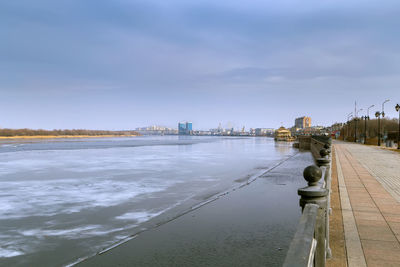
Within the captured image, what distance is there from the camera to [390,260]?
460 cm

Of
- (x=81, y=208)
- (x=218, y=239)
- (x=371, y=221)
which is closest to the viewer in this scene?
(x=371, y=221)

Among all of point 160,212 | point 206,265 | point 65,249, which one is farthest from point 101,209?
point 206,265

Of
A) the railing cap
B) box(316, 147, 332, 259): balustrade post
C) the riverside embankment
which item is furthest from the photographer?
the riverside embankment

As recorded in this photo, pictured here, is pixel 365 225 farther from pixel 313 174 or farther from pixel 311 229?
pixel 311 229

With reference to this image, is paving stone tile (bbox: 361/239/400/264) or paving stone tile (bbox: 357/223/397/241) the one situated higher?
paving stone tile (bbox: 357/223/397/241)

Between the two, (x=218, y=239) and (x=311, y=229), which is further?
(x=218, y=239)

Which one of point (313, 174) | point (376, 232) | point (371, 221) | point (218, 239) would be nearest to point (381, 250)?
point (376, 232)

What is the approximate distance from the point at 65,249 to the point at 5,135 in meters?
216

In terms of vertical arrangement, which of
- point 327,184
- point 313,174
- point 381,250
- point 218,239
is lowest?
point 218,239

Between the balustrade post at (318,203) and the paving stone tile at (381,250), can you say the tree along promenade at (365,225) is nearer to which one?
the paving stone tile at (381,250)

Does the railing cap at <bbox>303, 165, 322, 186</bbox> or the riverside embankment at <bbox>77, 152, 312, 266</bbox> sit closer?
the railing cap at <bbox>303, 165, 322, 186</bbox>

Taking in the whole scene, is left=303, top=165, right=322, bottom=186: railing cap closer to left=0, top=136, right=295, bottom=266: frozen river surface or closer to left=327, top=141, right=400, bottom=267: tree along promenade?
left=327, top=141, right=400, bottom=267: tree along promenade

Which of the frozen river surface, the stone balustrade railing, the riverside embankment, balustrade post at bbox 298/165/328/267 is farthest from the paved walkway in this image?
the frozen river surface

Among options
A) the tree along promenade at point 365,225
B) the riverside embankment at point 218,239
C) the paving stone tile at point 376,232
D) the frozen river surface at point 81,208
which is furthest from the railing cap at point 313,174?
the frozen river surface at point 81,208
